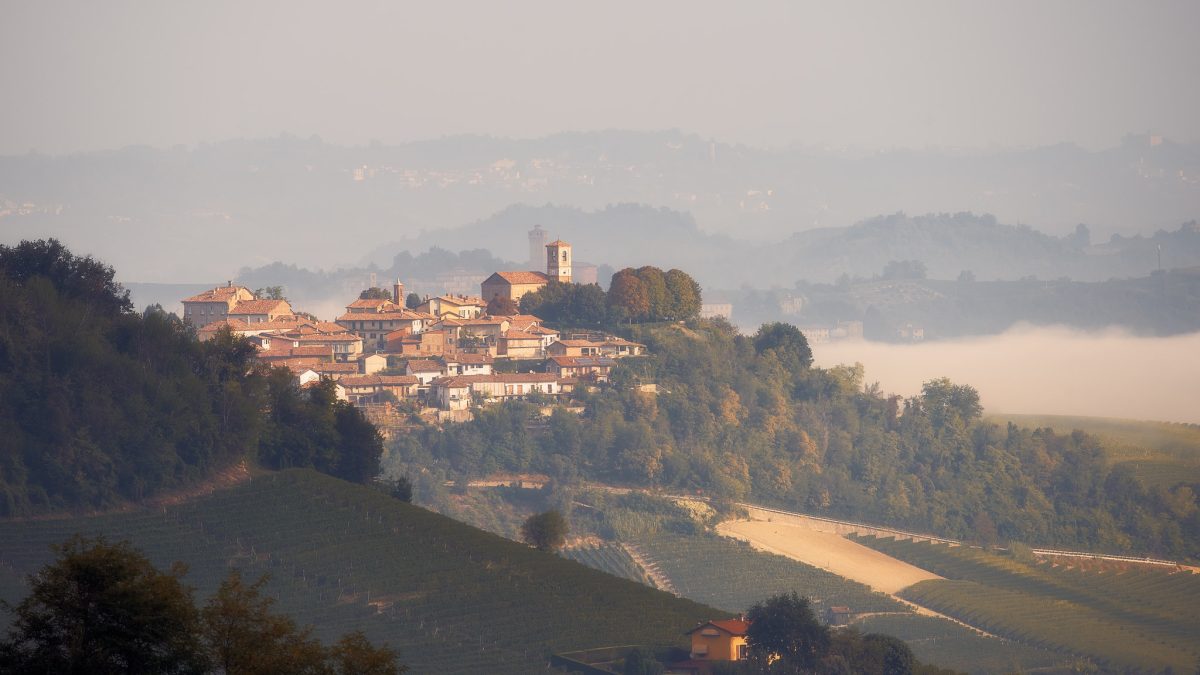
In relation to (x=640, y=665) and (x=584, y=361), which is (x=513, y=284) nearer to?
(x=584, y=361)

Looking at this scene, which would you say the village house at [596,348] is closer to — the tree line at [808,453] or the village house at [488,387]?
the tree line at [808,453]

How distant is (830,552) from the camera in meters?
71.8

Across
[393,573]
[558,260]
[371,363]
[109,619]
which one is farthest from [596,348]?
[109,619]

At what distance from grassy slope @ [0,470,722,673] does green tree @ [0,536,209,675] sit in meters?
17.7

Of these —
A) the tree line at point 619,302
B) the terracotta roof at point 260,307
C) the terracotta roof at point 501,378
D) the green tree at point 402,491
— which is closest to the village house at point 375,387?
the terracotta roof at point 501,378

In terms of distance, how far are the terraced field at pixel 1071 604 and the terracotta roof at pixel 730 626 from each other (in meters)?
14.9

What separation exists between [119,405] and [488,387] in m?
21.4

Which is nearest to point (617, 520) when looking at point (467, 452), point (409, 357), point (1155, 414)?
point (467, 452)

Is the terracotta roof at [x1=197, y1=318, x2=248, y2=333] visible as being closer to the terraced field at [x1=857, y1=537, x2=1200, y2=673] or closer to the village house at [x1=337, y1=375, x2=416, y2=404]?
the village house at [x1=337, y1=375, x2=416, y2=404]

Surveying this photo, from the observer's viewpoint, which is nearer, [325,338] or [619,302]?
[325,338]

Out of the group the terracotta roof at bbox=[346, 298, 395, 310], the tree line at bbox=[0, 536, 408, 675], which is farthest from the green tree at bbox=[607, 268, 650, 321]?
the tree line at bbox=[0, 536, 408, 675]

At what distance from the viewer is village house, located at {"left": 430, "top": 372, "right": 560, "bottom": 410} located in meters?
75.4

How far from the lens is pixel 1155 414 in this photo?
105625mm

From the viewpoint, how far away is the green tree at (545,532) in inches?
2308
